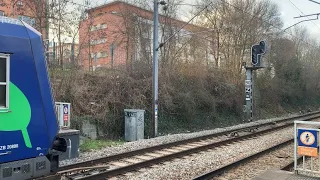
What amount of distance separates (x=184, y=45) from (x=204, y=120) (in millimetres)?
6057

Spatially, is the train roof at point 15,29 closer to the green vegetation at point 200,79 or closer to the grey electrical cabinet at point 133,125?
the green vegetation at point 200,79

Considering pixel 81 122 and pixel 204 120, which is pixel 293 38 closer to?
pixel 204 120

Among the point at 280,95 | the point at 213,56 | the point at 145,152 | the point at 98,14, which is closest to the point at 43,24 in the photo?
the point at 98,14

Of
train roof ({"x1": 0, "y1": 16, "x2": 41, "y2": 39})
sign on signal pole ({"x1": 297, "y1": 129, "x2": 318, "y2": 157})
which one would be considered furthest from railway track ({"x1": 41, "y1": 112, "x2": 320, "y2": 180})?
sign on signal pole ({"x1": 297, "y1": 129, "x2": 318, "y2": 157})

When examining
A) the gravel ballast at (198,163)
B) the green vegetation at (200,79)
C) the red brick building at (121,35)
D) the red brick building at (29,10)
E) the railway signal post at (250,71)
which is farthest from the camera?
the railway signal post at (250,71)

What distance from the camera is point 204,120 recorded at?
20.8m

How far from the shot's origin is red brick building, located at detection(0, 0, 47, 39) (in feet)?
46.4

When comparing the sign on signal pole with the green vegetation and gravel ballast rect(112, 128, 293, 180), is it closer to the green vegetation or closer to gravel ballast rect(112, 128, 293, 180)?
gravel ballast rect(112, 128, 293, 180)

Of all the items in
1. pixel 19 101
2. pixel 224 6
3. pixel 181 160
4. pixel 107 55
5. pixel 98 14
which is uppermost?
pixel 224 6

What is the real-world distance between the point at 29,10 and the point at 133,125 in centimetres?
716

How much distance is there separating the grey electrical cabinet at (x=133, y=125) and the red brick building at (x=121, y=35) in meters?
4.50

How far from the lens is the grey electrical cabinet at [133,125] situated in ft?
47.7

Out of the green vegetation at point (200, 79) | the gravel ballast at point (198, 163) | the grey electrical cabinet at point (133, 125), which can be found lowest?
the gravel ballast at point (198, 163)

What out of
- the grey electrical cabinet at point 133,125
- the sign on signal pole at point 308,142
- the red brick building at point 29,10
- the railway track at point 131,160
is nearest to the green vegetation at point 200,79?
the grey electrical cabinet at point 133,125
